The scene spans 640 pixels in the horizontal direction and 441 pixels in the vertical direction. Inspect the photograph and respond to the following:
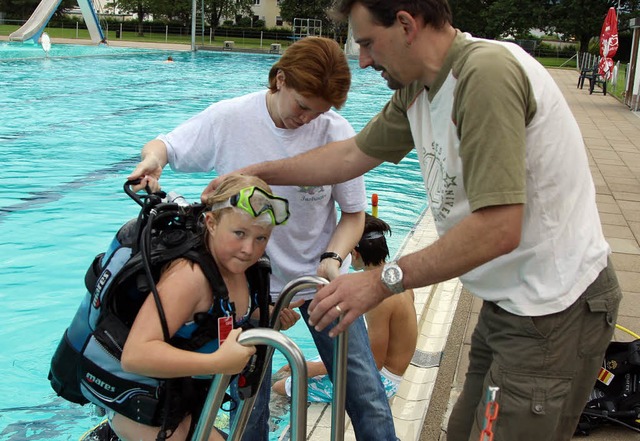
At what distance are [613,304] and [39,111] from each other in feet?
52.7

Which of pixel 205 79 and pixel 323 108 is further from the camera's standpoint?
pixel 205 79

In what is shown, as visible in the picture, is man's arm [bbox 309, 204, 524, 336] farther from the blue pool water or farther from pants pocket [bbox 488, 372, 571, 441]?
the blue pool water

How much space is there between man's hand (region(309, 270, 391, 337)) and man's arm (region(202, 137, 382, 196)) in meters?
0.77

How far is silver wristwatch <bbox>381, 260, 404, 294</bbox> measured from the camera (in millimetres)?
2014

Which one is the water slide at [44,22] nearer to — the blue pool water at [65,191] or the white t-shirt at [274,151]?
the blue pool water at [65,191]

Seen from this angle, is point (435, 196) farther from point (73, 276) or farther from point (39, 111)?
point (39, 111)

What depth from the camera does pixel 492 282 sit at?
2197mm

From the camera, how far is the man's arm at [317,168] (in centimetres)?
275

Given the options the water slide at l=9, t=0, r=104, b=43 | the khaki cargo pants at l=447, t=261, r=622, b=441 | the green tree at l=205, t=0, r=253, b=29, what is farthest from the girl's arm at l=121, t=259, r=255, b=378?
the green tree at l=205, t=0, r=253, b=29

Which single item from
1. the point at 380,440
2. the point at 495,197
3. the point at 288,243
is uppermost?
the point at 495,197

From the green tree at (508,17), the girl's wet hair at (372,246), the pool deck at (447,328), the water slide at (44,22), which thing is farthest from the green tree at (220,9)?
the girl's wet hair at (372,246)

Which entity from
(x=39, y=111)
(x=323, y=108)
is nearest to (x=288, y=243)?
(x=323, y=108)

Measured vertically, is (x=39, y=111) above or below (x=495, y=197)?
below

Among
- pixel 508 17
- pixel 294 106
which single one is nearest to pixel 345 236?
pixel 294 106
